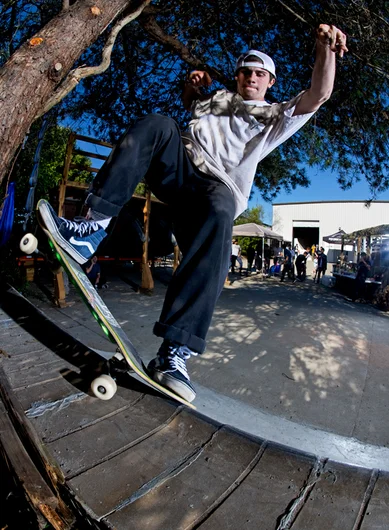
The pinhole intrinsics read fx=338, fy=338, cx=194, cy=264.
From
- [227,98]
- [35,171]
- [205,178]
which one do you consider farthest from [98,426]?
[35,171]

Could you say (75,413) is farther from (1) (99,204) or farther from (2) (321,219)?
(2) (321,219)

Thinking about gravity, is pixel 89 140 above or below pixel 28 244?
above

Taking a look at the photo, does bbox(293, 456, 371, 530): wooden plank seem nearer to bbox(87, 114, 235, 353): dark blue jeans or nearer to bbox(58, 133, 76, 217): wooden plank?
bbox(87, 114, 235, 353): dark blue jeans

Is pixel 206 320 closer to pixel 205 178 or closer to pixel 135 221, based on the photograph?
pixel 205 178

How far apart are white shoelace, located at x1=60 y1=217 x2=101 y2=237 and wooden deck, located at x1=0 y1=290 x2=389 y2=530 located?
0.73 m

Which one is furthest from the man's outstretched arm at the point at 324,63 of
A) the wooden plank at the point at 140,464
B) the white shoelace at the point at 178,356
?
the wooden plank at the point at 140,464

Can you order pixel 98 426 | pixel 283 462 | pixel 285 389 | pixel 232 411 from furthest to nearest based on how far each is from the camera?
1. pixel 285 389
2. pixel 232 411
3. pixel 98 426
4. pixel 283 462

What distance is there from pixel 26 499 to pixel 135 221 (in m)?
8.06

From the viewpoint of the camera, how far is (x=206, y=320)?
1.64 meters

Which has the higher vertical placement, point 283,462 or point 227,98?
point 227,98

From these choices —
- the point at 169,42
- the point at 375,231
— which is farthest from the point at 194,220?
the point at 375,231

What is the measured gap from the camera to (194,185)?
179 cm

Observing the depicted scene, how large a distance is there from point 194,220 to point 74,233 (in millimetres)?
608

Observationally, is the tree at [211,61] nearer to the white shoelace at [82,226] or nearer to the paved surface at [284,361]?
the white shoelace at [82,226]
